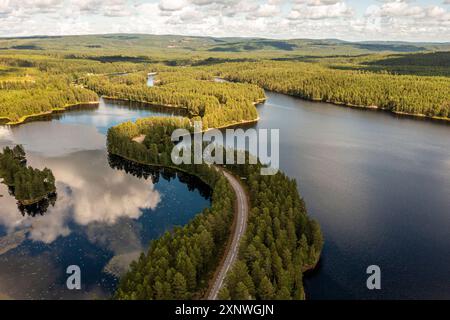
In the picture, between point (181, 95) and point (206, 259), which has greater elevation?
point (181, 95)

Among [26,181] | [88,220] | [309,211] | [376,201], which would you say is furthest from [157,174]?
[376,201]

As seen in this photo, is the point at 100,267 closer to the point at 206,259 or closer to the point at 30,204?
the point at 206,259

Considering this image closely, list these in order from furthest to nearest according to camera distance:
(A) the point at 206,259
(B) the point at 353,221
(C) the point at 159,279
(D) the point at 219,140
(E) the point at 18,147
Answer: (D) the point at 219,140, (E) the point at 18,147, (B) the point at 353,221, (A) the point at 206,259, (C) the point at 159,279

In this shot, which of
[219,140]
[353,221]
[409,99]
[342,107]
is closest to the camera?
[353,221]

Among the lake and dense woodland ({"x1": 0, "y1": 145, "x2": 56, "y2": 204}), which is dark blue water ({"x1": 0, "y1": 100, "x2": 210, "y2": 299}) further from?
dense woodland ({"x1": 0, "y1": 145, "x2": 56, "y2": 204})

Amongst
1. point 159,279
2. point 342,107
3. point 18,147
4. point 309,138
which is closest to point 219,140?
point 309,138

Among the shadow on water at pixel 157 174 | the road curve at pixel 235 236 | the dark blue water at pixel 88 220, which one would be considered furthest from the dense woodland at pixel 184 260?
the shadow on water at pixel 157 174

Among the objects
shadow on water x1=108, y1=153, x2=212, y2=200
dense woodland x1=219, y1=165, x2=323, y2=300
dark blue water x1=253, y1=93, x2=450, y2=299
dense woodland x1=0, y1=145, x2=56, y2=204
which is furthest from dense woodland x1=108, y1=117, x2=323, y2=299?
dense woodland x1=0, y1=145, x2=56, y2=204
